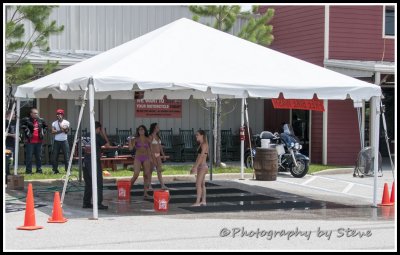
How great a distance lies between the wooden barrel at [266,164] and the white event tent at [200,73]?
4.23 metres

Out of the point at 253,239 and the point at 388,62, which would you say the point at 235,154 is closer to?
the point at 388,62

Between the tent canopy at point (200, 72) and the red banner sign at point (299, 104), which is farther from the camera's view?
the red banner sign at point (299, 104)

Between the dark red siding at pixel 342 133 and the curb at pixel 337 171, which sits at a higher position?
the dark red siding at pixel 342 133

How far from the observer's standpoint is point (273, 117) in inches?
1059

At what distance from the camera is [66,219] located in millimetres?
11945

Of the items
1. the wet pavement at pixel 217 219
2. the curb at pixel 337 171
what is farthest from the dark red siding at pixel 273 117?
the wet pavement at pixel 217 219

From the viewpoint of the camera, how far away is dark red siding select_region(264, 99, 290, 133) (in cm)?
2648

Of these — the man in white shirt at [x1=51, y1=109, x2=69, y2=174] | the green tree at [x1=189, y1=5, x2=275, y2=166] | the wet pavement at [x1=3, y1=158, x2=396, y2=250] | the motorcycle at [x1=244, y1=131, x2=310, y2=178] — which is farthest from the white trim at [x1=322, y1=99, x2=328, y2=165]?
the man in white shirt at [x1=51, y1=109, x2=69, y2=174]

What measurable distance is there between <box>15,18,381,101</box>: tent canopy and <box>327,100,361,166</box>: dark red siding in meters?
9.05

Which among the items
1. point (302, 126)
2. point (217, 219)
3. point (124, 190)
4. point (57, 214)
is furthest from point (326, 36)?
point (57, 214)

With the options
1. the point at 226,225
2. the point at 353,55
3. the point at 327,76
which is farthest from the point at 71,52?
Answer: the point at 226,225

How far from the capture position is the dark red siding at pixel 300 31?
78.5 ft

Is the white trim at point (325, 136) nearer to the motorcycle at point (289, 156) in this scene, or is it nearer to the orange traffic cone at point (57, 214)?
the motorcycle at point (289, 156)

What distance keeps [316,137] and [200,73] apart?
11.6 meters
